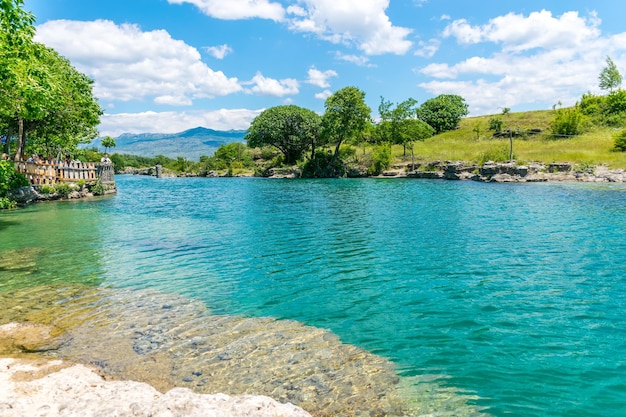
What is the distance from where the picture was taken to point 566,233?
20.6 m

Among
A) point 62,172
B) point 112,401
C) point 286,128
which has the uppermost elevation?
point 286,128

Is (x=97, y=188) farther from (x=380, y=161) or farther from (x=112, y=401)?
(x=380, y=161)

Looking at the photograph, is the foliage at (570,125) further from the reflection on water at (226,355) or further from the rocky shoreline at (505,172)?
the reflection on water at (226,355)

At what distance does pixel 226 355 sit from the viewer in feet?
28.0

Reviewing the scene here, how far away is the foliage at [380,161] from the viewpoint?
83.3 metres

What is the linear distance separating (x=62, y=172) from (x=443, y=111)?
4151 inches

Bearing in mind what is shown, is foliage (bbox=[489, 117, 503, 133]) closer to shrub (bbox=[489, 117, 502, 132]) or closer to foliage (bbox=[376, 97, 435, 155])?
shrub (bbox=[489, 117, 502, 132])

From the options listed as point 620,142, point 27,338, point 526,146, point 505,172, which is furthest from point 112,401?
point 526,146

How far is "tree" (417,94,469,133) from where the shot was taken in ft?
397

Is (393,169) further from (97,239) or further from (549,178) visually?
(97,239)

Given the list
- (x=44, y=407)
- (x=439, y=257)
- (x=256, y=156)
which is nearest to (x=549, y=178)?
(x=439, y=257)

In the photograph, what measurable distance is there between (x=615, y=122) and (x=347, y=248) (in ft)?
322

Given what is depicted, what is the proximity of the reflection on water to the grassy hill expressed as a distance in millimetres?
68675

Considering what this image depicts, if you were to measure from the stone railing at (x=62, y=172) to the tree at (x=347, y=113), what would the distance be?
44.7 m
